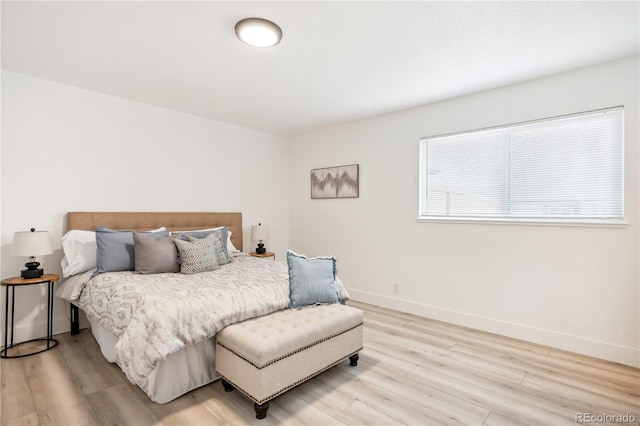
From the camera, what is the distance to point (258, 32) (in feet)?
7.41

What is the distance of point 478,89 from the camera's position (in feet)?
11.1

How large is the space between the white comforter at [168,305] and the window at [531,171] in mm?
1840

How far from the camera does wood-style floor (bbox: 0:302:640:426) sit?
6.44 ft

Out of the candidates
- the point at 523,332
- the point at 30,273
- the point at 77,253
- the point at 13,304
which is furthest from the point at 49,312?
the point at 523,332

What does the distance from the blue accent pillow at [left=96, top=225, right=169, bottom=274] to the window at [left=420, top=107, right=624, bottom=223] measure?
10.6 feet

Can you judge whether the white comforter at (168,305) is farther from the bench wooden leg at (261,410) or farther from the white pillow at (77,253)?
the bench wooden leg at (261,410)

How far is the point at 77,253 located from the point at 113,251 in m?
0.38

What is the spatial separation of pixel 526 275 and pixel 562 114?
154 centimetres

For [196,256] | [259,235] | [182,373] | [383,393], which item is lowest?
[383,393]

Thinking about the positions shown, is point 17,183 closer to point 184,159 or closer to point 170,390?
point 184,159

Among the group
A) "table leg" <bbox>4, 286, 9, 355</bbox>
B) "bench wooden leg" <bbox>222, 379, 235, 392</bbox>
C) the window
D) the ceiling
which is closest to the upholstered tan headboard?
"table leg" <bbox>4, 286, 9, 355</bbox>

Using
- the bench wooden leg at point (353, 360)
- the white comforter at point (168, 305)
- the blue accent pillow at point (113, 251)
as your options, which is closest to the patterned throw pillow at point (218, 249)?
the white comforter at point (168, 305)

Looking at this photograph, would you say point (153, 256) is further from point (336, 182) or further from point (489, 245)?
point (489, 245)

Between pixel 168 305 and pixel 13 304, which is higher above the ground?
pixel 168 305
